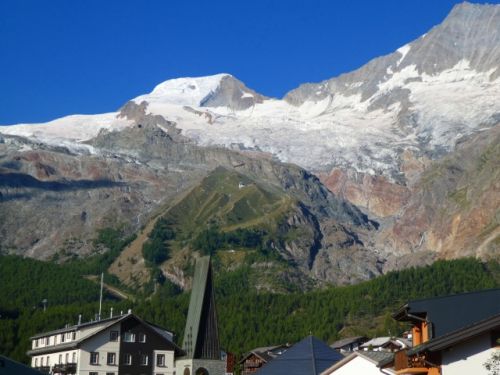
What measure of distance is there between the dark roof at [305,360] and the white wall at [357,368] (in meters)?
3.15

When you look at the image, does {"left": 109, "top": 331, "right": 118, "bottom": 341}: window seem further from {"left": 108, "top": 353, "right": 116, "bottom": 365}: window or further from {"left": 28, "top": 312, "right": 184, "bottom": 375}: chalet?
{"left": 108, "top": 353, "right": 116, "bottom": 365}: window

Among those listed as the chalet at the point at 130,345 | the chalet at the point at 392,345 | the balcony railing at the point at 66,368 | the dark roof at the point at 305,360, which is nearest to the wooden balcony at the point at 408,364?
the chalet at the point at 392,345

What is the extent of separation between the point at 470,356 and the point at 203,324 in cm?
5644

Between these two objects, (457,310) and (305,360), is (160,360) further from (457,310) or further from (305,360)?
(457,310)

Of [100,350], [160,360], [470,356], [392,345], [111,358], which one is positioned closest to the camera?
[470,356]

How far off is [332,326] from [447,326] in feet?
506

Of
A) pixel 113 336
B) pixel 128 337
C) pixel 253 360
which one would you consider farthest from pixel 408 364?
pixel 253 360

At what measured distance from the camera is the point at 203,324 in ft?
277

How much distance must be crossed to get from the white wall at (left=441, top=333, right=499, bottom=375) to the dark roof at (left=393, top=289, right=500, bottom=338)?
223 cm

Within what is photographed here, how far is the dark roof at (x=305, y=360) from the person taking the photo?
50812mm

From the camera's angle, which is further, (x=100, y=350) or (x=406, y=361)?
(x=100, y=350)

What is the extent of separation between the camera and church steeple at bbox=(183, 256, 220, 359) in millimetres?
83688

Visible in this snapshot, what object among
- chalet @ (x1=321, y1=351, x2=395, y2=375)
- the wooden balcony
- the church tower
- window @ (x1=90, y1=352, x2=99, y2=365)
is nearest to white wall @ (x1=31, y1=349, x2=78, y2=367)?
window @ (x1=90, y1=352, x2=99, y2=365)

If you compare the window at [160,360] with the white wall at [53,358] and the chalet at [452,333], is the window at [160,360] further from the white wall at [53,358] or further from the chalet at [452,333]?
the chalet at [452,333]
